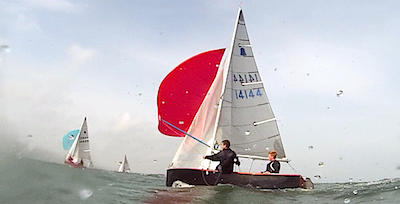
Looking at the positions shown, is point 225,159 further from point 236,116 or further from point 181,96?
point 181,96

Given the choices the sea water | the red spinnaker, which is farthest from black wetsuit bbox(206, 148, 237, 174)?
the red spinnaker

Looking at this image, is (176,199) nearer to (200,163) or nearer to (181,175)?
(181,175)

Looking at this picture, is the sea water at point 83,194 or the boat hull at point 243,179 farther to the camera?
the boat hull at point 243,179

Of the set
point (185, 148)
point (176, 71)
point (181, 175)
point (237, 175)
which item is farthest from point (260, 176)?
point (176, 71)

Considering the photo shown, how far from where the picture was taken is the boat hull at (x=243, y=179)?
10.6 m

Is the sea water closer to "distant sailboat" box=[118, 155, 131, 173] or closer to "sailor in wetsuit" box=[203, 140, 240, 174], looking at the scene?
"sailor in wetsuit" box=[203, 140, 240, 174]

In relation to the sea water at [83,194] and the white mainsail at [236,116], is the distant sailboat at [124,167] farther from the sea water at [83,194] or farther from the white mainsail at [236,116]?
the sea water at [83,194]

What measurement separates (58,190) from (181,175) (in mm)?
4730

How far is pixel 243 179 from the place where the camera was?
34.9 feet

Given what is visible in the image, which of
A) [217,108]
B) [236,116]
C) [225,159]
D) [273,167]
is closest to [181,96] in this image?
[217,108]

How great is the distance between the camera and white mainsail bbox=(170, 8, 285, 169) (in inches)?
512

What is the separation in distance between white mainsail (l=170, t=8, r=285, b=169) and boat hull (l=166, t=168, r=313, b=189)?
4.55 ft

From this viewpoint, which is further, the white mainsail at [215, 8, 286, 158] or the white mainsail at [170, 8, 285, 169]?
the white mainsail at [215, 8, 286, 158]

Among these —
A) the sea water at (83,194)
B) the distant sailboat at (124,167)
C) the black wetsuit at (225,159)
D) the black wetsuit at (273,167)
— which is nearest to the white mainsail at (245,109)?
the black wetsuit at (273,167)
